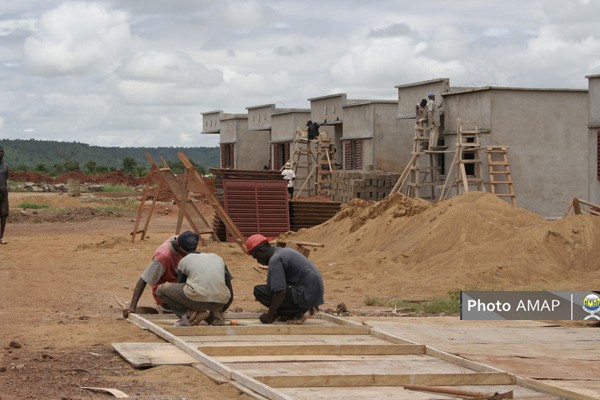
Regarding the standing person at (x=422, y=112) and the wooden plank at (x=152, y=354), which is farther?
the standing person at (x=422, y=112)

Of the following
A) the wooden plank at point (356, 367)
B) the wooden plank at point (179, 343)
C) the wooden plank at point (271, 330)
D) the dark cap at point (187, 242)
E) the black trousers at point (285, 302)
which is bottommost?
the wooden plank at point (356, 367)

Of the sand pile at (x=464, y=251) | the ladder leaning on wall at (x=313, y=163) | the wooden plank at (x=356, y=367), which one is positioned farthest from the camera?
the ladder leaning on wall at (x=313, y=163)

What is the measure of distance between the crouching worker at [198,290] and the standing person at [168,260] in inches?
10.6

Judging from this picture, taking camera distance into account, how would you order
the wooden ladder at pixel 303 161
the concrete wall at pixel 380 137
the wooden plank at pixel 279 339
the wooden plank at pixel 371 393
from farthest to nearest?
1. the wooden ladder at pixel 303 161
2. the concrete wall at pixel 380 137
3. the wooden plank at pixel 279 339
4. the wooden plank at pixel 371 393

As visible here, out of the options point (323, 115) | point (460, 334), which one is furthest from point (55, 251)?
point (323, 115)

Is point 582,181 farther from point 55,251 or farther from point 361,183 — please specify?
point 55,251

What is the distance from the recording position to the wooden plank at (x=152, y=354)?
9586 millimetres

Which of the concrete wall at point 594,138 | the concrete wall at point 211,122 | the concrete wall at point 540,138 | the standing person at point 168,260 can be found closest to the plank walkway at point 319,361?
the standing person at point 168,260

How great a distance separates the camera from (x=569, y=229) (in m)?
19.2

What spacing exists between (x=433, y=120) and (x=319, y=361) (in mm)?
19603

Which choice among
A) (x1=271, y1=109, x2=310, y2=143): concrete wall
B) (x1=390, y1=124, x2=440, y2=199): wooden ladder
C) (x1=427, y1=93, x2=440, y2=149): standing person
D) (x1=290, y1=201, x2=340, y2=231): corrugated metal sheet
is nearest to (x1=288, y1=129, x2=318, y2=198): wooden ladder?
(x1=271, y1=109, x2=310, y2=143): concrete wall

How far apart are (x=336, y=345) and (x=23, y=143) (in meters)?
145

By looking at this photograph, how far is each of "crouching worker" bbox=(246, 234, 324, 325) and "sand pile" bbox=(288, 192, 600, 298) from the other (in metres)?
4.96

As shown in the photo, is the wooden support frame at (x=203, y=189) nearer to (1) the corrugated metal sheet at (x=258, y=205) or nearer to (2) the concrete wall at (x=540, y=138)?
(1) the corrugated metal sheet at (x=258, y=205)
